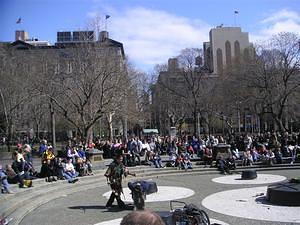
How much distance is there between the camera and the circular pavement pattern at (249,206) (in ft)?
35.7

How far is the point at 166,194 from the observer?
15508mm

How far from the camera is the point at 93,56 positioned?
1254 inches

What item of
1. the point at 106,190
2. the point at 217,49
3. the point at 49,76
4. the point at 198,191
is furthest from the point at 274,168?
the point at 217,49

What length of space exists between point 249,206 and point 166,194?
3.97 meters

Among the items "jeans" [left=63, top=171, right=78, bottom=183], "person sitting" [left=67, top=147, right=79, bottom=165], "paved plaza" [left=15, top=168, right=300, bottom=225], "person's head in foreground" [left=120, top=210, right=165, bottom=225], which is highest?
"person's head in foreground" [left=120, top=210, right=165, bottom=225]

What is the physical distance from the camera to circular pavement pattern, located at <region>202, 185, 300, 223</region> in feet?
35.7

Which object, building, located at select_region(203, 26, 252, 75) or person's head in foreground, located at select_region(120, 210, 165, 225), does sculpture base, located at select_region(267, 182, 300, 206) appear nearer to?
person's head in foreground, located at select_region(120, 210, 165, 225)

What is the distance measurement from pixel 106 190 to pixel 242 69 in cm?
3588

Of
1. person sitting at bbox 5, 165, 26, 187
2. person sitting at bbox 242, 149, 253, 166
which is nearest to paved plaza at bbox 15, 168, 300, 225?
person sitting at bbox 5, 165, 26, 187

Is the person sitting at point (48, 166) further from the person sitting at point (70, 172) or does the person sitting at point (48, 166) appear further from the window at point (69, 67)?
the window at point (69, 67)

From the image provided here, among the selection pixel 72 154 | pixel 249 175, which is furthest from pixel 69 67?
pixel 249 175

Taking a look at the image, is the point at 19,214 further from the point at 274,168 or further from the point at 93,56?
the point at 93,56

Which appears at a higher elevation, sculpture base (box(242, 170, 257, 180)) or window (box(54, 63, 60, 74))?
window (box(54, 63, 60, 74))

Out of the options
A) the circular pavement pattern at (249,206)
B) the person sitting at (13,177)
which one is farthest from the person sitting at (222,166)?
the person sitting at (13,177)
